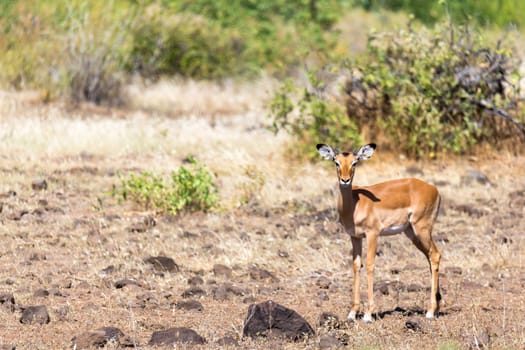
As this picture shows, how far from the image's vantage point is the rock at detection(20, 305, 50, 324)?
6.62 m

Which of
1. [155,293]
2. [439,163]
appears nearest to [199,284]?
[155,293]

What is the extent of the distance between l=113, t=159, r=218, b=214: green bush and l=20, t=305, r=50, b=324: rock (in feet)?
12.6

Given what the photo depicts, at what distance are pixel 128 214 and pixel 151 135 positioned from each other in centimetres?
453

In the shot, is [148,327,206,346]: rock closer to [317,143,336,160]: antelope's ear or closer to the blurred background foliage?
[317,143,336,160]: antelope's ear

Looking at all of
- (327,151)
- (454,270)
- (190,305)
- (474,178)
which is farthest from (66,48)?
(327,151)

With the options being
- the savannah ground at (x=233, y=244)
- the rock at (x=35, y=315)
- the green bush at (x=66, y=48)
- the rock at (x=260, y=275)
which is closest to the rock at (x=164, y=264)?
the savannah ground at (x=233, y=244)

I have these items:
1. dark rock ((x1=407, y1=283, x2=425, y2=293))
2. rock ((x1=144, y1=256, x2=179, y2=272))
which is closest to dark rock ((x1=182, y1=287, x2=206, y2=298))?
rock ((x1=144, y1=256, x2=179, y2=272))

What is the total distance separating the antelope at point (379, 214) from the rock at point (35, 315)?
2107mm

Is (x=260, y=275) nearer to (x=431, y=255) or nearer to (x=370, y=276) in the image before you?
(x=370, y=276)

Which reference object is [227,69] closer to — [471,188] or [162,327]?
[471,188]

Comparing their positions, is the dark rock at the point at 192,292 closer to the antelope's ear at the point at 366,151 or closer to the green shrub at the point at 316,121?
the antelope's ear at the point at 366,151

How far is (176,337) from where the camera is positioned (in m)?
6.08

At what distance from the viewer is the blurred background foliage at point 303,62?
13031mm

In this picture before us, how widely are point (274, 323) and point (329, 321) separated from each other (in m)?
0.47
